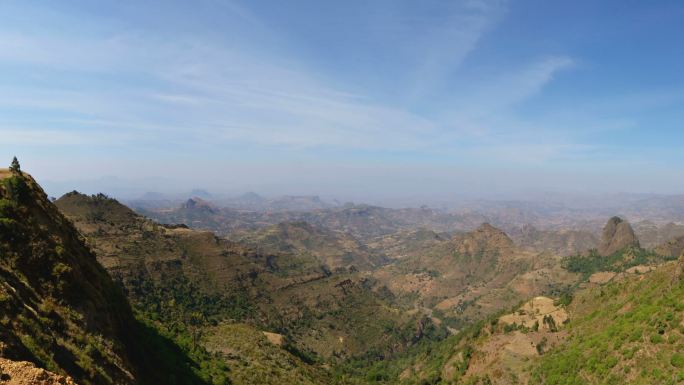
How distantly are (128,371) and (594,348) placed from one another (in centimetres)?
5349

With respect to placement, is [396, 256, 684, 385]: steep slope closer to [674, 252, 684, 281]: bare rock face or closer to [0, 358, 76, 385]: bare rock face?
[674, 252, 684, 281]: bare rock face

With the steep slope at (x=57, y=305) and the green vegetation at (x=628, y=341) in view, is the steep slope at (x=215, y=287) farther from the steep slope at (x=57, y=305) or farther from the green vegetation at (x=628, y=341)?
the green vegetation at (x=628, y=341)

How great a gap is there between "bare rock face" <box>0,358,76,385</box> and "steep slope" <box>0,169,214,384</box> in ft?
9.41

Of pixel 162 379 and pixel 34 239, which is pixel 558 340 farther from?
pixel 34 239

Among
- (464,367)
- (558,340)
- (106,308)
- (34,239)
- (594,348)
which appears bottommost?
(464,367)

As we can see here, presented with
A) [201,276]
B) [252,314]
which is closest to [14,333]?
[252,314]

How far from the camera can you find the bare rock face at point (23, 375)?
15.2 meters

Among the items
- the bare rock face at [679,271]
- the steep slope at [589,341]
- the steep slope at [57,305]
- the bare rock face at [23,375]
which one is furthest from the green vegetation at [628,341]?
the steep slope at [57,305]

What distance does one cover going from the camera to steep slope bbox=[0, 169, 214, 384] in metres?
22.4

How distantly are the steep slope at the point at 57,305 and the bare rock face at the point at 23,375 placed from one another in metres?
2.87

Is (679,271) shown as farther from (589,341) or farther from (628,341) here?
(628,341)

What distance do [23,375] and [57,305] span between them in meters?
15.4

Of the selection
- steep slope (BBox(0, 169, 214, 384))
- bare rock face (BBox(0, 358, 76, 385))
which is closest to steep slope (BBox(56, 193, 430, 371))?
steep slope (BBox(0, 169, 214, 384))

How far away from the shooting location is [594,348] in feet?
159
